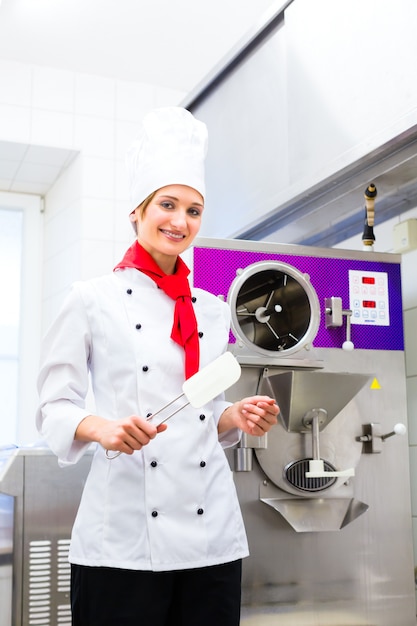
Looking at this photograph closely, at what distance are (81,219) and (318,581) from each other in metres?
2.43

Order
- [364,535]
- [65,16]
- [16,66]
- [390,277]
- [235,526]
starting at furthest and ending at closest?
[16,66]
[65,16]
[390,277]
[364,535]
[235,526]

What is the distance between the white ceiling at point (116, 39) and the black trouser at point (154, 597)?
8.05 ft

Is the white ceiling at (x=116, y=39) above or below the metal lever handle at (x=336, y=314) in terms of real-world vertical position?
above

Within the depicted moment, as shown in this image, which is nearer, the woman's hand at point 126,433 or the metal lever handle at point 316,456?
the woman's hand at point 126,433

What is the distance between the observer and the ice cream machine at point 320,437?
2.32 meters

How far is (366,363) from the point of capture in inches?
101

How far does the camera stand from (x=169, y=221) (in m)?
1.63

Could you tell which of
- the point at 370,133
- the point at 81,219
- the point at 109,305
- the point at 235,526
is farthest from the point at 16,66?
the point at 235,526

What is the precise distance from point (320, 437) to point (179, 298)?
958 millimetres

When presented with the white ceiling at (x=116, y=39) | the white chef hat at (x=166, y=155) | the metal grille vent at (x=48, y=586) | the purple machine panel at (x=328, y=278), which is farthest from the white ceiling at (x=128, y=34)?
the metal grille vent at (x=48, y=586)

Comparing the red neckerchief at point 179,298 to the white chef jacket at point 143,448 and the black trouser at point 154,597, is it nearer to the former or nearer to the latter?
the white chef jacket at point 143,448

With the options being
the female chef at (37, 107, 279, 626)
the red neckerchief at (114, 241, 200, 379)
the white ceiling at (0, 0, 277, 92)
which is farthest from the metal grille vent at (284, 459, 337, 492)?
the white ceiling at (0, 0, 277, 92)

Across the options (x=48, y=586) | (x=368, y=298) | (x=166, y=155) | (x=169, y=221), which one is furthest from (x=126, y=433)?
(x=368, y=298)

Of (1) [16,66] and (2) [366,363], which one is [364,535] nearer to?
(2) [366,363]
